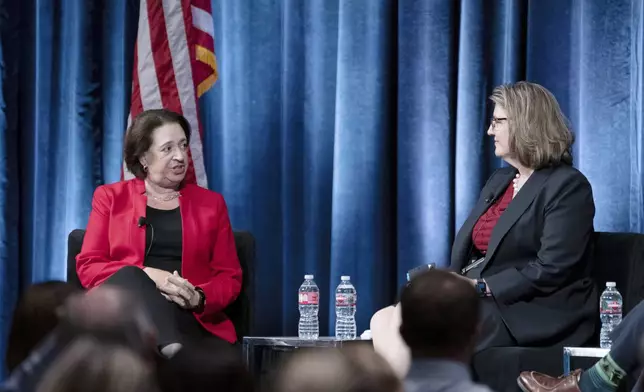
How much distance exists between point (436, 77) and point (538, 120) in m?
0.81

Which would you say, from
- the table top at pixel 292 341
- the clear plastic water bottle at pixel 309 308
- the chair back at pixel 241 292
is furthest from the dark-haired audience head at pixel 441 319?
the clear plastic water bottle at pixel 309 308

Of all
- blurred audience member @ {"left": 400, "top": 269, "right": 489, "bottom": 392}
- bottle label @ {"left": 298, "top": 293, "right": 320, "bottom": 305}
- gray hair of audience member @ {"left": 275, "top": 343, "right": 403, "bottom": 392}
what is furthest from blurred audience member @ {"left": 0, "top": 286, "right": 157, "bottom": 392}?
bottle label @ {"left": 298, "top": 293, "right": 320, "bottom": 305}

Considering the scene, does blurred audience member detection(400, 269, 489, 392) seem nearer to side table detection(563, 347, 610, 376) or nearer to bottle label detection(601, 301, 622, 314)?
side table detection(563, 347, 610, 376)

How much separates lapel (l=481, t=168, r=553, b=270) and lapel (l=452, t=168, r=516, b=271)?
15 cm

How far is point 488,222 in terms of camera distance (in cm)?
440

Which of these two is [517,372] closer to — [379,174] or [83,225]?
[379,174]

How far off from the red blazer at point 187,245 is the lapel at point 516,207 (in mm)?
951

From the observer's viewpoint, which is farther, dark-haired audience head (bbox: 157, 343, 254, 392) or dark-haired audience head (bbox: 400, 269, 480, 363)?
dark-haired audience head (bbox: 400, 269, 480, 363)

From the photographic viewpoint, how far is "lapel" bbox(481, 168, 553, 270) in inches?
167

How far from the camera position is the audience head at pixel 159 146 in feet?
14.5

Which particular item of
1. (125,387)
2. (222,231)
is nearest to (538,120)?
(222,231)

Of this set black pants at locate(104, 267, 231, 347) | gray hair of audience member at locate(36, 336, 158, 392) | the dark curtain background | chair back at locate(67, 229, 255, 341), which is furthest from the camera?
the dark curtain background

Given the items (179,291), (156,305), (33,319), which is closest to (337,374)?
(33,319)

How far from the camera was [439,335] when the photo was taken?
221cm
